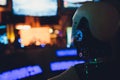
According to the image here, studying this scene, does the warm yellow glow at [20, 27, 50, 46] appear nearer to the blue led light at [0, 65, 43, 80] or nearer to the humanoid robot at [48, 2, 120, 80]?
the blue led light at [0, 65, 43, 80]

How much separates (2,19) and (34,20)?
0.49 m

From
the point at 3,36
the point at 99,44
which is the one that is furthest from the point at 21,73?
the point at 99,44

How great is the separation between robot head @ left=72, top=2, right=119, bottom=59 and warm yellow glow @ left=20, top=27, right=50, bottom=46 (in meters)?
2.62

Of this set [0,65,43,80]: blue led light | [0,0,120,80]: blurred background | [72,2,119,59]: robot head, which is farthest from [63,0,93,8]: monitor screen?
[72,2,119,59]: robot head

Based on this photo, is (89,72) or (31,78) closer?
(89,72)

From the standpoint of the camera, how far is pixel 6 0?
3.85 metres

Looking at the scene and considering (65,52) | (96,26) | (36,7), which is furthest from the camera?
(36,7)

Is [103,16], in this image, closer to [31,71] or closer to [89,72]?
[89,72]

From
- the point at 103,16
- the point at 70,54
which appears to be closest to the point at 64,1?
the point at 70,54

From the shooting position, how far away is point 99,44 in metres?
1.35

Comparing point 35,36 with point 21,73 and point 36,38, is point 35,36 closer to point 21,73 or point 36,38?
→ point 36,38

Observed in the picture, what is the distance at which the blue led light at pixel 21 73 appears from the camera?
325 cm

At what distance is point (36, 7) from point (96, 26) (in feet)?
9.66

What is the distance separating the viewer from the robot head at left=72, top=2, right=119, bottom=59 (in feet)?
4.25
